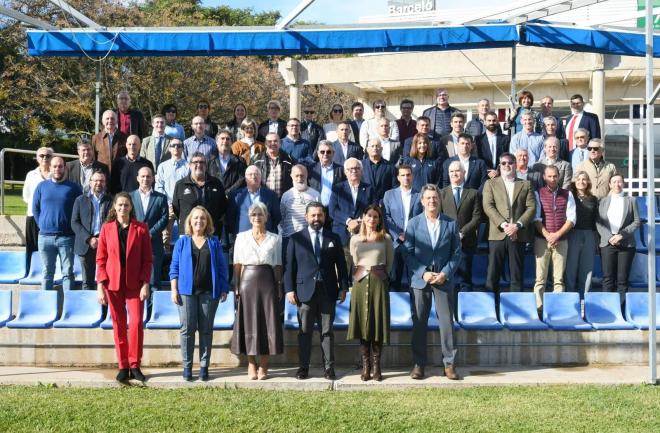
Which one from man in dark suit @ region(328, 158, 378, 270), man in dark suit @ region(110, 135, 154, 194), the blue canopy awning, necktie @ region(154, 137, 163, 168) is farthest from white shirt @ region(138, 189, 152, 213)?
the blue canopy awning

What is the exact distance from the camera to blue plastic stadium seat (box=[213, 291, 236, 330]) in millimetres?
9039

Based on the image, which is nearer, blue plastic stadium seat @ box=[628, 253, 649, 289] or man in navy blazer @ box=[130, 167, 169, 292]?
man in navy blazer @ box=[130, 167, 169, 292]

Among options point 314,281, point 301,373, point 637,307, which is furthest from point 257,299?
point 637,307

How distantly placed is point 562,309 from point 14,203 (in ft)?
54.5

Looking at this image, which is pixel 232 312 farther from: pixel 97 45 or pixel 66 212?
pixel 97 45

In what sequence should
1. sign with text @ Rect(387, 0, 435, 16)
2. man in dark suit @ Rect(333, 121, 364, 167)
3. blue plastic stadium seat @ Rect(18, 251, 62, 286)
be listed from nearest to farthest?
blue plastic stadium seat @ Rect(18, 251, 62, 286)
man in dark suit @ Rect(333, 121, 364, 167)
sign with text @ Rect(387, 0, 435, 16)

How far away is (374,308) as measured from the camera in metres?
8.28

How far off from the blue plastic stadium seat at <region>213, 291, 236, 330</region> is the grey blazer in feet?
15.7

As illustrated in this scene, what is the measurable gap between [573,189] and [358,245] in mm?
3611

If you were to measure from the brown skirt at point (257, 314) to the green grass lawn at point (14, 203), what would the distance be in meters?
10.8

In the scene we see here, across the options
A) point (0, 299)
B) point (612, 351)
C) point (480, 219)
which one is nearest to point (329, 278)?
point (480, 219)

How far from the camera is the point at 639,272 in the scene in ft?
36.1

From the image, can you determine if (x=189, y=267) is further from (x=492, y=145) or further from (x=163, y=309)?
(x=492, y=145)

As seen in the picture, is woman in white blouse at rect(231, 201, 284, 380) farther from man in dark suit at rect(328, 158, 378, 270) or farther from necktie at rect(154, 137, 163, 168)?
necktie at rect(154, 137, 163, 168)
